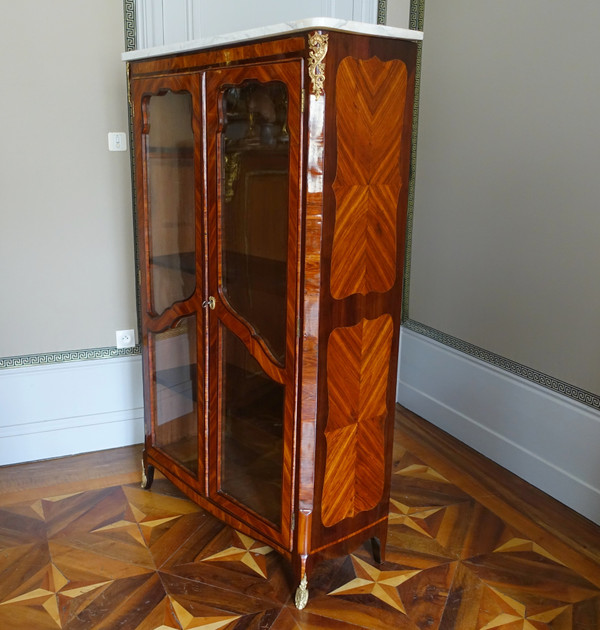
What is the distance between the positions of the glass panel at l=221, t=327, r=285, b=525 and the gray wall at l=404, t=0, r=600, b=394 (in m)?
1.17

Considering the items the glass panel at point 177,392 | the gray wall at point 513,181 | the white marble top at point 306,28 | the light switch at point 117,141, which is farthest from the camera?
the light switch at point 117,141

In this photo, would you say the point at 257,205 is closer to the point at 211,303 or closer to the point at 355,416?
the point at 211,303

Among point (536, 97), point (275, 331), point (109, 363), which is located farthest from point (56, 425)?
point (536, 97)

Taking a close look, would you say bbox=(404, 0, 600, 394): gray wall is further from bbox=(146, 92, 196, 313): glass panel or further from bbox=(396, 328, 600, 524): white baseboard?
bbox=(146, 92, 196, 313): glass panel

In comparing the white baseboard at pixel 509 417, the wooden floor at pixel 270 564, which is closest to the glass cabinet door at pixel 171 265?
the wooden floor at pixel 270 564

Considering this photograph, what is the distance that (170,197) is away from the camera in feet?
7.11

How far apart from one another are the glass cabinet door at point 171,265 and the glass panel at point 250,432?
0.41ft

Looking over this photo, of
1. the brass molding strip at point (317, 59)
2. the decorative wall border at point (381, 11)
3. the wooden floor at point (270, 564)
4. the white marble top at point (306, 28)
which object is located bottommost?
the wooden floor at point (270, 564)

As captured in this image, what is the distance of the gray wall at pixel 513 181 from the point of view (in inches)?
91.0

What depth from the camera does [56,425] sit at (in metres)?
2.78

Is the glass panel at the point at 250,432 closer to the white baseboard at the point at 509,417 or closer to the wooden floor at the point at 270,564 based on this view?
the wooden floor at the point at 270,564

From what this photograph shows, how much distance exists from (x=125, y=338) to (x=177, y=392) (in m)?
0.64

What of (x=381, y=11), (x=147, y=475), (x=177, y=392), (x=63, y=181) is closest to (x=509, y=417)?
(x=177, y=392)

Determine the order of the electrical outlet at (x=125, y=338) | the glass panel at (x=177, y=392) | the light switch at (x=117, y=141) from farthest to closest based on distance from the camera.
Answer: the electrical outlet at (x=125, y=338) < the light switch at (x=117, y=141) < the glass panel at (x=177, y=392)
